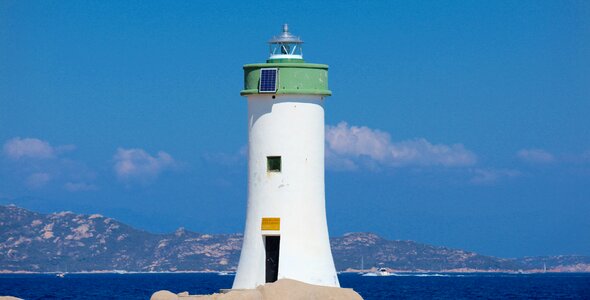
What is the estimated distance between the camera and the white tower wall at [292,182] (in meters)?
31.7

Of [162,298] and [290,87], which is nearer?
[162,298]

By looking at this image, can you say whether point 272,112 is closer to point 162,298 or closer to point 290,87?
point 290,87

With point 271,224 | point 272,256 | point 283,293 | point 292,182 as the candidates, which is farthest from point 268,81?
point 283,293

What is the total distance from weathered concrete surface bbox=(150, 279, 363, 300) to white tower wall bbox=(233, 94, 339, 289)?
145cm

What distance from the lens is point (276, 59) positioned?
3192 cm

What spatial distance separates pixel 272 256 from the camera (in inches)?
1273

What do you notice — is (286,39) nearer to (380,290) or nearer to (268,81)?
(268,81)

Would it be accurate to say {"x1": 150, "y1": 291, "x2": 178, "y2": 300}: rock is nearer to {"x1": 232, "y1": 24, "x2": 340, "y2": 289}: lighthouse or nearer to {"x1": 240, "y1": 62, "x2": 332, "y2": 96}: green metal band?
{"x1": 232, "y1": 24, "x2": 340, "y2": 289}: lighthouse

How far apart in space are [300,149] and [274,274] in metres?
3.09

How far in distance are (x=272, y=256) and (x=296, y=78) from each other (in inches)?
168

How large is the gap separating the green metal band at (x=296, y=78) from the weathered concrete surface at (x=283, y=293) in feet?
14.8

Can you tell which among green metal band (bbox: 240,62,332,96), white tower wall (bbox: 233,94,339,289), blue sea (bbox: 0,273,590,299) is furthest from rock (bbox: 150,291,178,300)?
blue sea (bbox: 0,273,590,299)

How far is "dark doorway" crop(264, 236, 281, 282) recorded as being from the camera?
3219cm

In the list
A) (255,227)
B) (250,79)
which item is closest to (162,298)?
(255,227)
